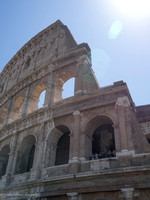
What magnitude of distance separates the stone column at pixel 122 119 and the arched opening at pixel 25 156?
6494 millimetres

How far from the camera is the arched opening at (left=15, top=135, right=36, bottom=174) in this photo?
14.3 metres

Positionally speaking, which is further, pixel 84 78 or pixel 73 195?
pixel 84 78

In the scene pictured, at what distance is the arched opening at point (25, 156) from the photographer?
14.3 meters

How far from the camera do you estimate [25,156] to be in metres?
14.9

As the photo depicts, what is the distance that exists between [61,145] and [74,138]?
8.52 ft

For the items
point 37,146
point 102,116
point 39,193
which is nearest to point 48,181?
point 39,193

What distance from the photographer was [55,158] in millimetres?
13414

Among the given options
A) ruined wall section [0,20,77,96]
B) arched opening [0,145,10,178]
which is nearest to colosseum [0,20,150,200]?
arched opening [0,145,10,178]

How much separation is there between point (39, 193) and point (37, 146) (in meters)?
2.85

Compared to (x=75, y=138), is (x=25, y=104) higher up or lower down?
higher up

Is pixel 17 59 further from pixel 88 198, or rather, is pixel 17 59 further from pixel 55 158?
pixel 88 198

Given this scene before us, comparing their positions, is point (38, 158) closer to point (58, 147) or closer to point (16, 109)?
point (58, 147)

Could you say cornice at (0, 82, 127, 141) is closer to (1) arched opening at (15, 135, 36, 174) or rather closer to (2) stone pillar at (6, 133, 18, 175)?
(2) stone pillar at (6, 133, 18, 175)

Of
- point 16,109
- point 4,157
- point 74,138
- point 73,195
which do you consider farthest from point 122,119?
point 16,109
